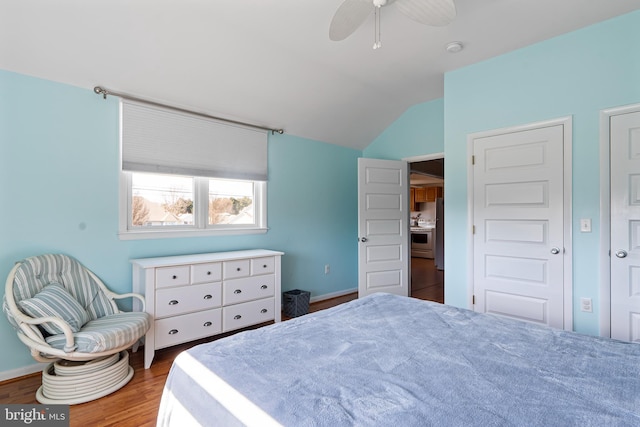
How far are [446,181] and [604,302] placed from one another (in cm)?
155

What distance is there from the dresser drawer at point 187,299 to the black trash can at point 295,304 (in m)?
1.03

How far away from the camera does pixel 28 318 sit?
2.02 metres

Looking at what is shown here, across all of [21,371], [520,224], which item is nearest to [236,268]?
[21,371]

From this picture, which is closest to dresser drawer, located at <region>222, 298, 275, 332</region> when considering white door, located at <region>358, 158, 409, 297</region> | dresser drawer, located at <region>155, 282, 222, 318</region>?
dresser drawer, located at <region>155, 282, 222, 318</region>

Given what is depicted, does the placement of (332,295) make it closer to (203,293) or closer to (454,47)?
(203,293)

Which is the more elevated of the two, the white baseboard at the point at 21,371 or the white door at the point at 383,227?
the white door at the point at 383,227

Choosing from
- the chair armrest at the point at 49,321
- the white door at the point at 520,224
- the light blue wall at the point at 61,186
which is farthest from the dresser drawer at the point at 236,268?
the white door at the point at 520,224

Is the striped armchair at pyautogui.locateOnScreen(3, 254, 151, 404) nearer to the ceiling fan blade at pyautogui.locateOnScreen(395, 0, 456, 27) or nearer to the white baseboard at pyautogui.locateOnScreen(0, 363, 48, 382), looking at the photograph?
the white baseboard at pyautogui.locateOnScreen(0, 363, 48, 382)

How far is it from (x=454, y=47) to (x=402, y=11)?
48.2 inches

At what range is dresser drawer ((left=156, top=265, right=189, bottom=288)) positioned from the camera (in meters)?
2.59

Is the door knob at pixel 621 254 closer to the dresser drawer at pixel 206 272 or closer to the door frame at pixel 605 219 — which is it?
the door frame at pixel 605 219

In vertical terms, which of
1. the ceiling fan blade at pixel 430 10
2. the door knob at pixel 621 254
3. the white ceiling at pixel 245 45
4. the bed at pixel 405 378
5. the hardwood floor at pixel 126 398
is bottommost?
the hardwood floor at pixel 126 398

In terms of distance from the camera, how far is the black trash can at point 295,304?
3.75 meters
